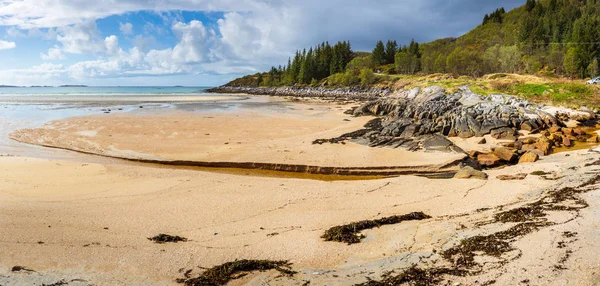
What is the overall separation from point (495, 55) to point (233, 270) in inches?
3241

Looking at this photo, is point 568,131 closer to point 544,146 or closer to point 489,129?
point 489,129

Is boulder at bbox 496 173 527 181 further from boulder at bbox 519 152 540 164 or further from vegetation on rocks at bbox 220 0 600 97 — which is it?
vegetation on rocks at bbox 220 0 600 97

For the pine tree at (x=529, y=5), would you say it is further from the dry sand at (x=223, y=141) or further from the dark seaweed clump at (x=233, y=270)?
the dark seaweed clump at (x=233, y=270)

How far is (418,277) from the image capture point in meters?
5.55

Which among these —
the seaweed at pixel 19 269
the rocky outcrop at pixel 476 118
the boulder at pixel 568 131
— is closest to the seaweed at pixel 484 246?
the seaweed at pixel 19 269

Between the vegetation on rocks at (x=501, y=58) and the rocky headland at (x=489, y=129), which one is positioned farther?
the vegetation on rocks at (x=501, y=58)

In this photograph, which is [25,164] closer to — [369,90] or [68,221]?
[68,221]

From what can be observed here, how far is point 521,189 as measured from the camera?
11359 mm

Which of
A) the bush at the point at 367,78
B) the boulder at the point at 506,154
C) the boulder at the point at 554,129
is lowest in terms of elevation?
the boulder at the point at 506,154

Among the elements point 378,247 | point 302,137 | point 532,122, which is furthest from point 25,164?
point 532,122

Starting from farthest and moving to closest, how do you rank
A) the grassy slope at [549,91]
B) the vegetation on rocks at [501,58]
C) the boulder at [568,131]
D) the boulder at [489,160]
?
the vegetation on rocks at [501,58]
the grassy slope at [549,91]
the boulder at [568,131]
the boulder at [489,160]

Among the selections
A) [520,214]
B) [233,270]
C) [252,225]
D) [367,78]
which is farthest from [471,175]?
[367,78]

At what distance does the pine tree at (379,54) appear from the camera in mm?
124000

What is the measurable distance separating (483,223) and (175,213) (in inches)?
320
